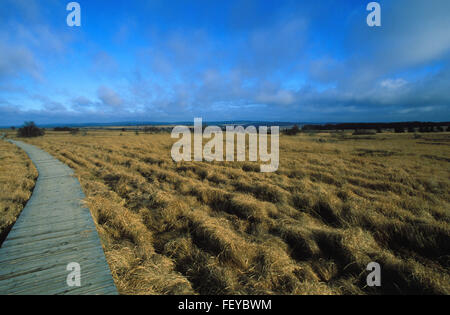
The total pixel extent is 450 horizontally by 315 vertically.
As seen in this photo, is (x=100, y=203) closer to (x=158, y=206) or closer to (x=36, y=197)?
(x=158, y=206)

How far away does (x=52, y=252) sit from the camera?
3.73m

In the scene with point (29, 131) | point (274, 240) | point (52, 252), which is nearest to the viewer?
point (52, 252)

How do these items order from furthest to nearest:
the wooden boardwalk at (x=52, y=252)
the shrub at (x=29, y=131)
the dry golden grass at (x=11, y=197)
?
the shrub at (x=29, y=131) → the dry golden grass at (x=11, y=197) → the wooden boardwalk at (x=52, y=252)

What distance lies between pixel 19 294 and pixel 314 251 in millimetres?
5398

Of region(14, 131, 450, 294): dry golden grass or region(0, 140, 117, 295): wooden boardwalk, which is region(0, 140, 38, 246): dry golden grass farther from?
region(14, 131, 450, 294): dry golden grass

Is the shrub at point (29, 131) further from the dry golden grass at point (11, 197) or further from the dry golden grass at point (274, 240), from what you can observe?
the dry golden grass at point (274, 240)

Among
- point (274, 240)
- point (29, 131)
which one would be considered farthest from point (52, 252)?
point (29, 131)

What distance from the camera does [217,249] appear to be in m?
4.32

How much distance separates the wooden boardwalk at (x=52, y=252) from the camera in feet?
9.72

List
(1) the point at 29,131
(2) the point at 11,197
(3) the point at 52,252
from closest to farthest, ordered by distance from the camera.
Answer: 1. (3) the point at 52,252
2. (2) the point at 11,197
3. (1) the point at 29,131

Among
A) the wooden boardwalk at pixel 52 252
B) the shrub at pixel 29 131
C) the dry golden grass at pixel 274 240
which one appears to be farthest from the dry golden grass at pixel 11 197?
the shrub at pixel 29 131

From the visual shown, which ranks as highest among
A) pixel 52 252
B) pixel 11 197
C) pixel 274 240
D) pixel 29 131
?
pixel 29 131

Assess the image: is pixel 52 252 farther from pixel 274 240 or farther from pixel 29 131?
pixel 29 131

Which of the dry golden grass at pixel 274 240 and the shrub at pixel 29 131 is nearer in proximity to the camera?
the dry golden grass at pixel 274 240
